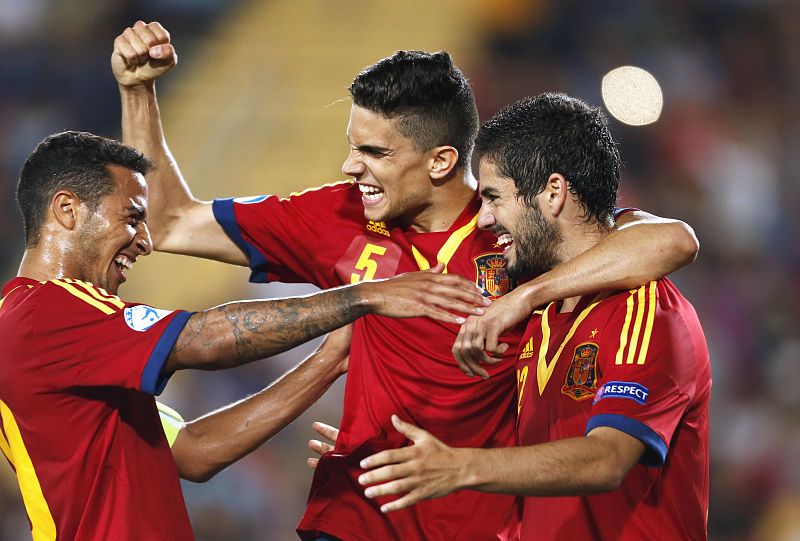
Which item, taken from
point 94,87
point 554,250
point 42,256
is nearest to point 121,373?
point 42,256

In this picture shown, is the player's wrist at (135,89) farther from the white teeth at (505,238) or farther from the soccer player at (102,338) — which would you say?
the white teeth at (505,238)

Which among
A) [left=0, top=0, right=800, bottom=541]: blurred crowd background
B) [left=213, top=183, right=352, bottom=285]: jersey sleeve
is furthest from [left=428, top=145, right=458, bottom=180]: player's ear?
[left=0, top=0, right=800, bottom=541]: blurred crowd background

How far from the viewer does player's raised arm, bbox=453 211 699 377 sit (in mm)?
→ 3002

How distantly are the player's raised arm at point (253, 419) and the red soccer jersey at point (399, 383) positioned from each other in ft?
0.58

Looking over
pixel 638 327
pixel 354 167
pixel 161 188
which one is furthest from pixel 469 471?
pixel 161 188

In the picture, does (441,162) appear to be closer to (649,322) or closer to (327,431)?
(327,431)

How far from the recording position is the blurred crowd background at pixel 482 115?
779cm

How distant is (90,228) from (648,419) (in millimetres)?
1753

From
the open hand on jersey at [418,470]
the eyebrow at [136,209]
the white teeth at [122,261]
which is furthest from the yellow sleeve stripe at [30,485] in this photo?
the open hand on jersey at [418,470]

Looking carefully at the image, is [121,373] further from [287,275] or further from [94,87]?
[94,87]

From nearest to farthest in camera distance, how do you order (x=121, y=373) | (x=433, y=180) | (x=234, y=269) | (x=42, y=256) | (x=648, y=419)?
(x=648, y=419)
(x=121, y=373)
(x=42, y=256)
(x=433, y=180)
(x=234, y=269)

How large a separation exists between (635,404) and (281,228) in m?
1.74

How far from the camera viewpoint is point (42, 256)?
10.4 feet

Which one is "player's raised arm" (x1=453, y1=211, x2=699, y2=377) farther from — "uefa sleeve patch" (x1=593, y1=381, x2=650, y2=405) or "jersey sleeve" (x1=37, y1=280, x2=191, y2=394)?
"jersey sleeve" (x1=37, y1=280, x2=191, y2=394)
